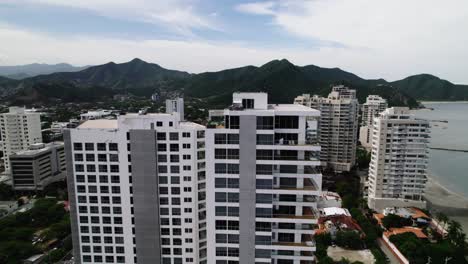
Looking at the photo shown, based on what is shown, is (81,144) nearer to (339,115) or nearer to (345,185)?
(345,185)

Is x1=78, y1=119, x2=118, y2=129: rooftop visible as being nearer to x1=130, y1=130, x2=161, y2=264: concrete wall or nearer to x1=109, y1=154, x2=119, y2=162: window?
x1=109, y1=154, x2=119, y2=162: window

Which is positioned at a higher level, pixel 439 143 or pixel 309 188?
pixel 309 188

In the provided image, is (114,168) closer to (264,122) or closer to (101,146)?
(101,146)

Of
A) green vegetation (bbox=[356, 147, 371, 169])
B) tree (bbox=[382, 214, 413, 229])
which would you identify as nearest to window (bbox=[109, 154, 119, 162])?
tree (bbox=[382, 214, 413, 229])

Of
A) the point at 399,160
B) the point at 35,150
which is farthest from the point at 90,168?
the point at 399,160

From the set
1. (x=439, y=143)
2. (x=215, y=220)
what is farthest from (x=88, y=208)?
(x=439, y=143)

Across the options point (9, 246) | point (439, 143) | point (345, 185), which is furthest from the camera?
point (439, 143)

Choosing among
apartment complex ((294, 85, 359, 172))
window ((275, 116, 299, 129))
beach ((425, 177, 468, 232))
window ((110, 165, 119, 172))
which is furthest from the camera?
apartment complex ((294, 85, 359, 172))
